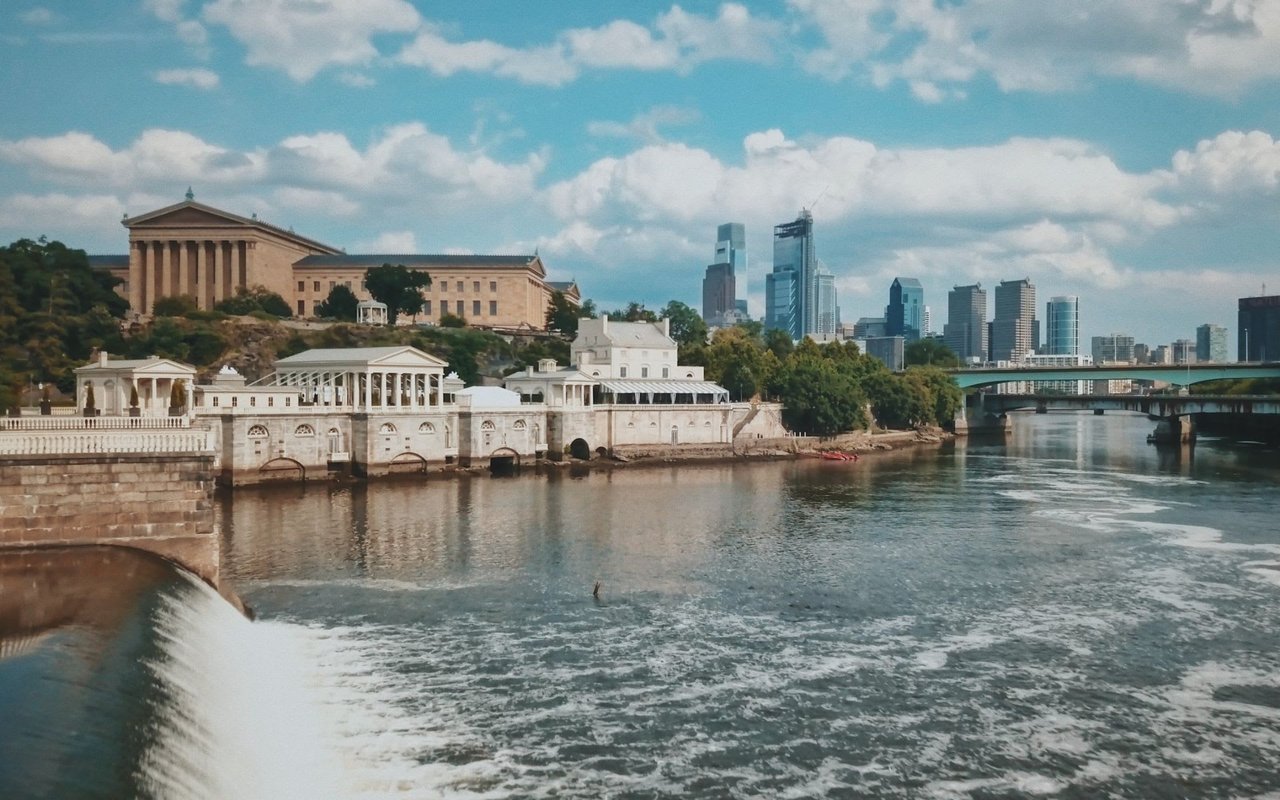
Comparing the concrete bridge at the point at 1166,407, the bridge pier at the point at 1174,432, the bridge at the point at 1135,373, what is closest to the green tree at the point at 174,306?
the concrete bridge at the point at 1166,407

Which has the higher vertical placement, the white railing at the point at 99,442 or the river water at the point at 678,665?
the white railing at the point at 99,442

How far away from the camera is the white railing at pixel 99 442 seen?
31812 millimetres

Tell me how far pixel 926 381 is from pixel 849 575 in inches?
4231

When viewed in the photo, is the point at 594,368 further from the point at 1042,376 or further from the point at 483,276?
the point at 1042,376

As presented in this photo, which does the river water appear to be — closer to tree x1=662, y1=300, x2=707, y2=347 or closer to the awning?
the awning

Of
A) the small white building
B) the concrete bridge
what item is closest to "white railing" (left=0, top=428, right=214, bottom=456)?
the small white building

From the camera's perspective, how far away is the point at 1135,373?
467 ft

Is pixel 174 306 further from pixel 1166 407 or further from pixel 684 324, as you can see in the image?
pixel 1166 407

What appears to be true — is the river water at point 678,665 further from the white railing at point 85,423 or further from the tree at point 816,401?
the tree at point 816,401

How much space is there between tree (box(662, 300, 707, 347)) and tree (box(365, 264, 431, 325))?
142ft

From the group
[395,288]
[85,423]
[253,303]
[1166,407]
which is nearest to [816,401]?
[1166,407]

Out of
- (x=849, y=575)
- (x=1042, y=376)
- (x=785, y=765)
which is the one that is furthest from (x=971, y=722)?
(x=1042, y=376)

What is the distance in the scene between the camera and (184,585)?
30234 millimetres

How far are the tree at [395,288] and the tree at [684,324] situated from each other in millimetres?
43289
